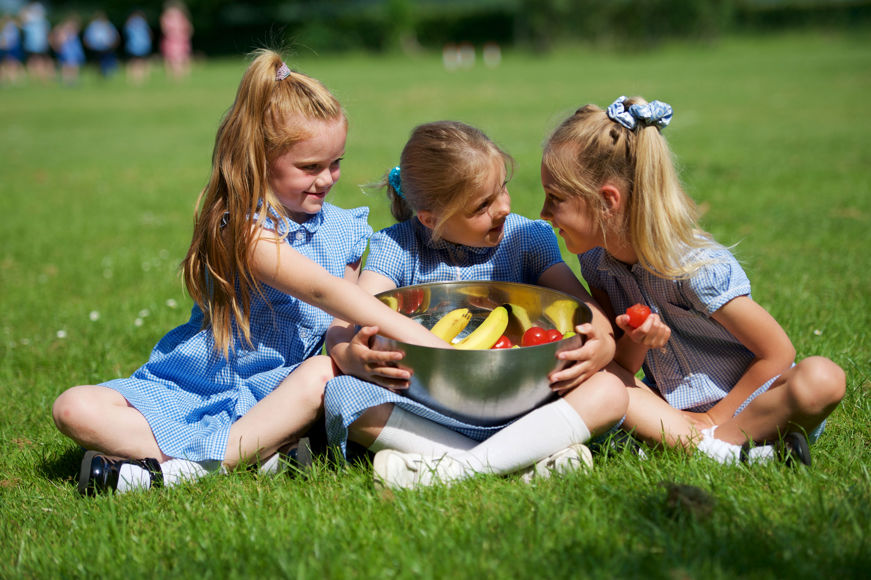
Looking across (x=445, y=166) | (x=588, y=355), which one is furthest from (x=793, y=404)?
(x=445, y=166)

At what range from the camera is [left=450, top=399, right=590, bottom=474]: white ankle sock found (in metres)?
2.43

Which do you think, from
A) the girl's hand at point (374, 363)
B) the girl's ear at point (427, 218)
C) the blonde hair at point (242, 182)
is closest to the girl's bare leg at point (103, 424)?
the blonde hair at point (242, 182)

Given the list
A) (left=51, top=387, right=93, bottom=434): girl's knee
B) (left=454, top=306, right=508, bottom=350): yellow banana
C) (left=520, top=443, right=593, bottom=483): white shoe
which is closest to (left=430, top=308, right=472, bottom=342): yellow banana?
(left=454, top=306, right=508, bottom=350): yellow banana

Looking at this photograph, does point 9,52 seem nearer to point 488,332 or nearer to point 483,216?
point 483,216

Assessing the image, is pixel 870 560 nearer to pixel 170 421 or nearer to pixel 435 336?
pixel 435 336

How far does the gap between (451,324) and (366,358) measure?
47 centimetres

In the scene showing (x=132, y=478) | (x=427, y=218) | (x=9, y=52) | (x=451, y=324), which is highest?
(x=427, y=218)

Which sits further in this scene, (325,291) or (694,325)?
(694,325)

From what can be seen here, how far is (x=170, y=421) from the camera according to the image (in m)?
2.75

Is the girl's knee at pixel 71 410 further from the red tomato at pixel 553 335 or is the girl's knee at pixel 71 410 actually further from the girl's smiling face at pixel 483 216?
the red tomato at pixel 553 335

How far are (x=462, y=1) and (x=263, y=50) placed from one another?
153 feet

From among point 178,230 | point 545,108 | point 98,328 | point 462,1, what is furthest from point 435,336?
point 462,1

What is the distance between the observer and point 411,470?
95.7 inches

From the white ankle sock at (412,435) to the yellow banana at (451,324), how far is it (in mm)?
384
